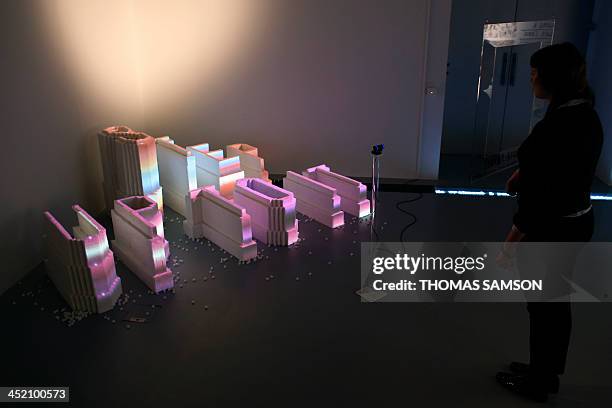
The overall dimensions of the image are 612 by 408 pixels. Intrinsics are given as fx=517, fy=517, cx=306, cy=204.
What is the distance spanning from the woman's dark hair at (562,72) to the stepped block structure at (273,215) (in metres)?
1.92

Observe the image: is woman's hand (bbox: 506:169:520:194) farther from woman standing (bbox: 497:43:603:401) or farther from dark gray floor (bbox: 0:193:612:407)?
dark gray floor (bbox: 0:193:612:407)

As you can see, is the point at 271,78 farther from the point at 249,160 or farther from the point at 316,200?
the point at 316,200

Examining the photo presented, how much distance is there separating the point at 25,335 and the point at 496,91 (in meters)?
4.74

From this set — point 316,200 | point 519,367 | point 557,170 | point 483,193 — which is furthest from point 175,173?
point 557,170

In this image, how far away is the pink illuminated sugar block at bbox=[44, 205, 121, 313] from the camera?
2576 mm

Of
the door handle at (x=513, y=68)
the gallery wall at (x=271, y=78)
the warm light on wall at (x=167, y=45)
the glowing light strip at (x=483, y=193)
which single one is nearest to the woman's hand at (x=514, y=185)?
the glowing light strip at (x=483, y=193)

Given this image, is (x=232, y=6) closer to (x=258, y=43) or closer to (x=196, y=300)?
(x=258, y=43)

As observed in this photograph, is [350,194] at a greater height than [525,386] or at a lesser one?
greater

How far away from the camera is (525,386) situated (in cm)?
208

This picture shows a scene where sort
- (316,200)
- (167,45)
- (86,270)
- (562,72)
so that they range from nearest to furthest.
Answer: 1. (562,72)
2. (86,270)
3. (316,200)
4. (167,45)

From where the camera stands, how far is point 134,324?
8.46 feet

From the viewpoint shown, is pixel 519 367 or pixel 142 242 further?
pixel 142 242

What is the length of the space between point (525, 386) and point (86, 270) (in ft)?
6.82

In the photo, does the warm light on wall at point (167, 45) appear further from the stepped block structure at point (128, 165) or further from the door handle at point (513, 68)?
the door handle at point (513, 68)
